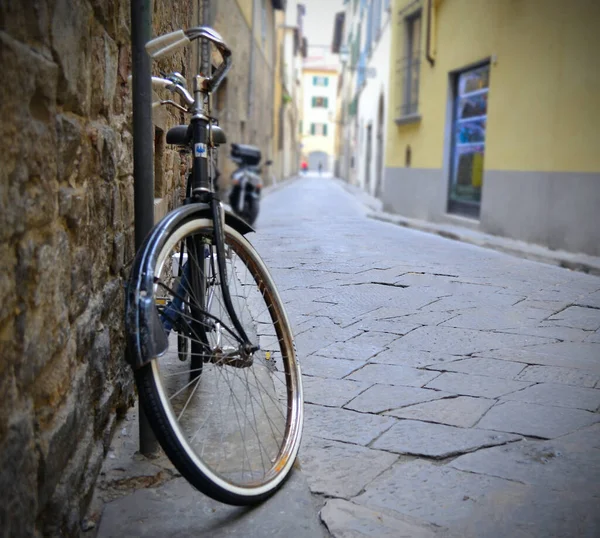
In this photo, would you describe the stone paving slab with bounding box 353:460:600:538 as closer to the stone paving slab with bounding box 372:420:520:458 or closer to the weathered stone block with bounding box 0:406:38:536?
the stone paving slab with bounding box 372:420:520:458

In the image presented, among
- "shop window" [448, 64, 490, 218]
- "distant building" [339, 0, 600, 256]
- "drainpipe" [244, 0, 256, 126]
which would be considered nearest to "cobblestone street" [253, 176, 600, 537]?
"distant building" [339, 0, 600, 256]

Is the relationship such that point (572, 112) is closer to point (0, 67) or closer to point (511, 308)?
point (511, 308)

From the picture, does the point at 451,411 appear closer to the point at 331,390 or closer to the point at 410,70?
the point at 331,390

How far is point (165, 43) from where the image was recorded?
192cm

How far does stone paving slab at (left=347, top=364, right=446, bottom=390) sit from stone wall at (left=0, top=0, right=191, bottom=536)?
1170 millimetres

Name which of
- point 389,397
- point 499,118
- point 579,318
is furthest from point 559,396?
point 499,118

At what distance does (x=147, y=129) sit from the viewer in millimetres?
2004

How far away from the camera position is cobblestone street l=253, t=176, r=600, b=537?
188cm

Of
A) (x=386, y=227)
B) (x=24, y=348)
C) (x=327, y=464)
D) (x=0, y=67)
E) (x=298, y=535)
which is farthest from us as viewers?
(x=386, y=227)

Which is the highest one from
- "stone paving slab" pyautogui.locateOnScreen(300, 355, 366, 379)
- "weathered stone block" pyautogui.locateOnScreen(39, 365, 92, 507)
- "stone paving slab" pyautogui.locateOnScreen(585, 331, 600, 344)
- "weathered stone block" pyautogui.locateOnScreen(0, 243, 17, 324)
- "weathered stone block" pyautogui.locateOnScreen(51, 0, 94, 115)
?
"weathered stone block" pyautogui.locateOnScreen(51, 0, 94, 115)

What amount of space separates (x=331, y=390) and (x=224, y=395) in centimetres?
54

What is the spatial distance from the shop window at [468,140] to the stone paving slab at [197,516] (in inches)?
304

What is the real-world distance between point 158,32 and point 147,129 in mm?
1231

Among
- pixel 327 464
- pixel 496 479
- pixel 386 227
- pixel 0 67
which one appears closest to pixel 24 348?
pixel 0 67
